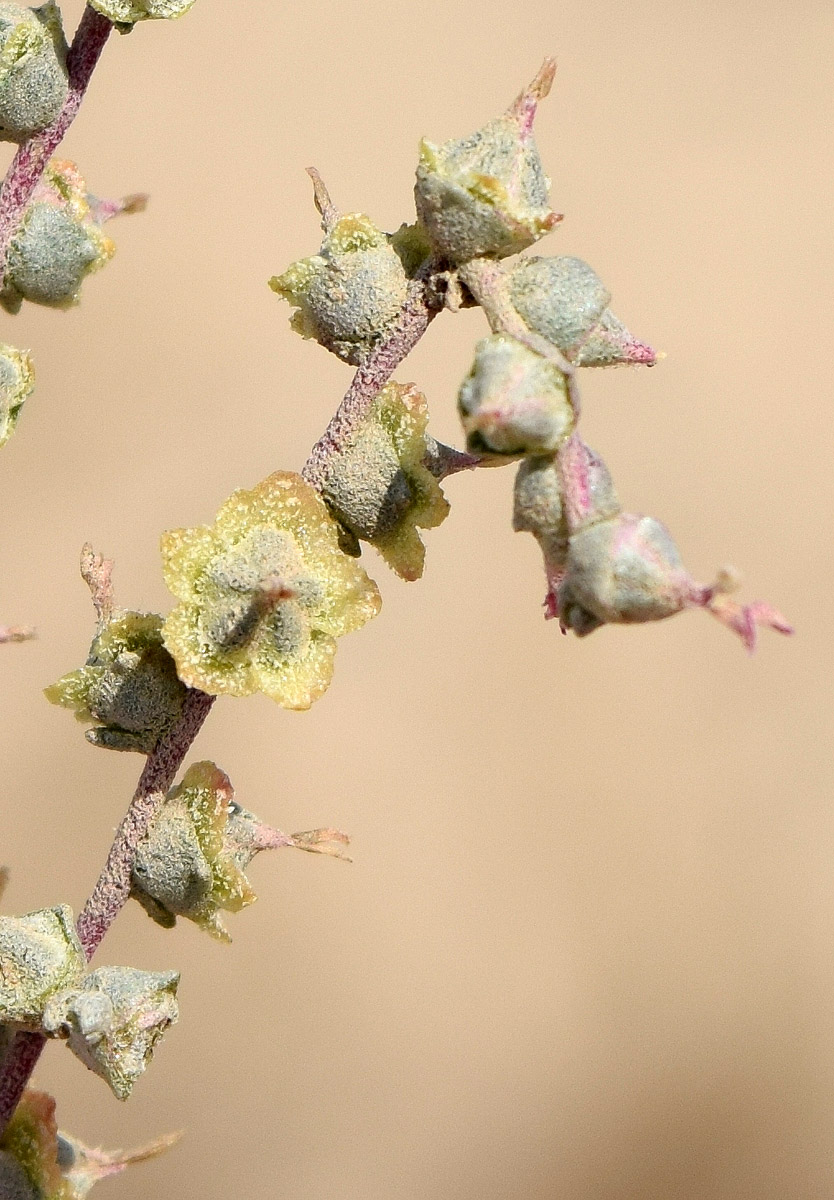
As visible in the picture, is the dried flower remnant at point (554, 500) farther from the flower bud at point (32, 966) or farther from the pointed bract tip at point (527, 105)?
the flower bud at point (32, 966)

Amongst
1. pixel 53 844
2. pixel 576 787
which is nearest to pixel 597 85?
pixel 576 787

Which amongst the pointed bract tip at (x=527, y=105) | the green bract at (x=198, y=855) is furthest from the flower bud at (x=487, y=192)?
the green bract at (x=198, y=855)

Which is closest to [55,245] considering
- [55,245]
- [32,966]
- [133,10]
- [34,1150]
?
[55,245]

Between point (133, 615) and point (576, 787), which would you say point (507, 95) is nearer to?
point (576, 787)

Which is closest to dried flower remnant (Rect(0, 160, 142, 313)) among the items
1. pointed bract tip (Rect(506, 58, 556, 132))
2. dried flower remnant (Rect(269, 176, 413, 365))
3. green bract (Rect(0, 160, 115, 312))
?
green bract (Rect(0, 160, 115, 312))

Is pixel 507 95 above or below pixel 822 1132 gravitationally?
above

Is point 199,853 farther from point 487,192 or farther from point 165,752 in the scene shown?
point 487,192
